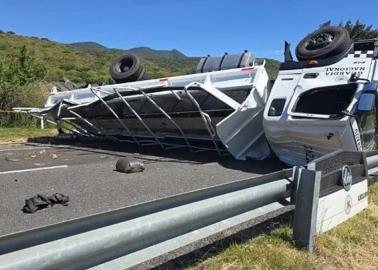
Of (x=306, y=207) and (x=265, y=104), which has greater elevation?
(x=265, y=104)

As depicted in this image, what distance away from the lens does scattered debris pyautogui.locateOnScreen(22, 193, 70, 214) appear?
15.5ft

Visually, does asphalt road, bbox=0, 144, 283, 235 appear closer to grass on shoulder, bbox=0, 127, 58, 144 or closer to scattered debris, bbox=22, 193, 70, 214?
scattered debris, bbox=22, 193, 70, 214

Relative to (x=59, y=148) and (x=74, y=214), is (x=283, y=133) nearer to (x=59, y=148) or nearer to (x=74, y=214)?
(x=74, y=214)

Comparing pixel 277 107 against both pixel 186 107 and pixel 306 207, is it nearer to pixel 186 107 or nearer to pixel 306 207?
pixel 186 107

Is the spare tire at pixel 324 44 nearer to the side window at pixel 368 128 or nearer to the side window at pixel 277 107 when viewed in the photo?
the side window at pixel 277 107

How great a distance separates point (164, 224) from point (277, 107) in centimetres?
542

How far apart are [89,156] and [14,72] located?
1319 cm

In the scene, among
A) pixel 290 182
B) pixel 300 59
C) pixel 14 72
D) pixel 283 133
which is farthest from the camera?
pixel 14 72

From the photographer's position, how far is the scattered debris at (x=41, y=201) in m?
4.73

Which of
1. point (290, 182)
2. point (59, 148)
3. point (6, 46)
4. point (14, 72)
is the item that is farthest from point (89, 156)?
point (6, 46)

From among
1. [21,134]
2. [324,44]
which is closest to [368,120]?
[324,44]

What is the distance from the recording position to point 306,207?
4.02 metres

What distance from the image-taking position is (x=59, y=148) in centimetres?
1065

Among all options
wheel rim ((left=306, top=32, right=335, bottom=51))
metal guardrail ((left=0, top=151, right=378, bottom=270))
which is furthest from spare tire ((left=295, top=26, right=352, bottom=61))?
metal guardrail ((left=0, top=151, right=378, bottom=270))
